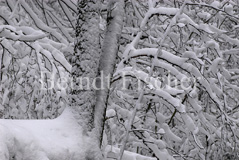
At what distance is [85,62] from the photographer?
2.12 m

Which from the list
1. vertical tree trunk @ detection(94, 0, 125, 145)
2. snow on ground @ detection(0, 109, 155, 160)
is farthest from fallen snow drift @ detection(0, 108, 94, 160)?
vertical tree trunk @ detection(94, 0, 125, 145)

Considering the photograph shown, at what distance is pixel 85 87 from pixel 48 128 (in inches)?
14.5

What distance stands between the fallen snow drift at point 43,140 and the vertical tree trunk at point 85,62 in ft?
0.29

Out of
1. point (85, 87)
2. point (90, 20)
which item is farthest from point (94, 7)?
point (85, 87)

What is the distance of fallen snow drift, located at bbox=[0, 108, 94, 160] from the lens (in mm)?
1546

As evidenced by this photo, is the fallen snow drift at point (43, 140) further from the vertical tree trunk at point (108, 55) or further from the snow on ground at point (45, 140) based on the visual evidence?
the vertical tree trunk at point (108, 55)

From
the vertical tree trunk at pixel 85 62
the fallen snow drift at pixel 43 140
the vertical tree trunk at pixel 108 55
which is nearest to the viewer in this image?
the fallen snow drift at pixel 43 140

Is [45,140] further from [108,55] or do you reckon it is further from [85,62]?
[108,55]

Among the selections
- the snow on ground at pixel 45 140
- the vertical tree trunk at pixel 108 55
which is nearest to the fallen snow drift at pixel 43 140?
the snow on ground at pixel 45 140

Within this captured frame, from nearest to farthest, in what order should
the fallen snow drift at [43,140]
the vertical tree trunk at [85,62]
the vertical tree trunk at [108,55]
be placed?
the fallen snow drift at [43,140] → the vertical tree trunk at [85,62] → the vertical tree trunk at [108,55]

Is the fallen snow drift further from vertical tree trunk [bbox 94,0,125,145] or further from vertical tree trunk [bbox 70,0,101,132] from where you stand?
vertical tree trunk [bbox 94,0,125,145]

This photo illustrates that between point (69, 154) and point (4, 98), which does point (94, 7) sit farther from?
point (4, 98)

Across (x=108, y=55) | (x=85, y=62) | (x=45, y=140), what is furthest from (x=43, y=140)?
(x=108, y=55)

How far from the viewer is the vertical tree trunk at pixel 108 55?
222 cm
